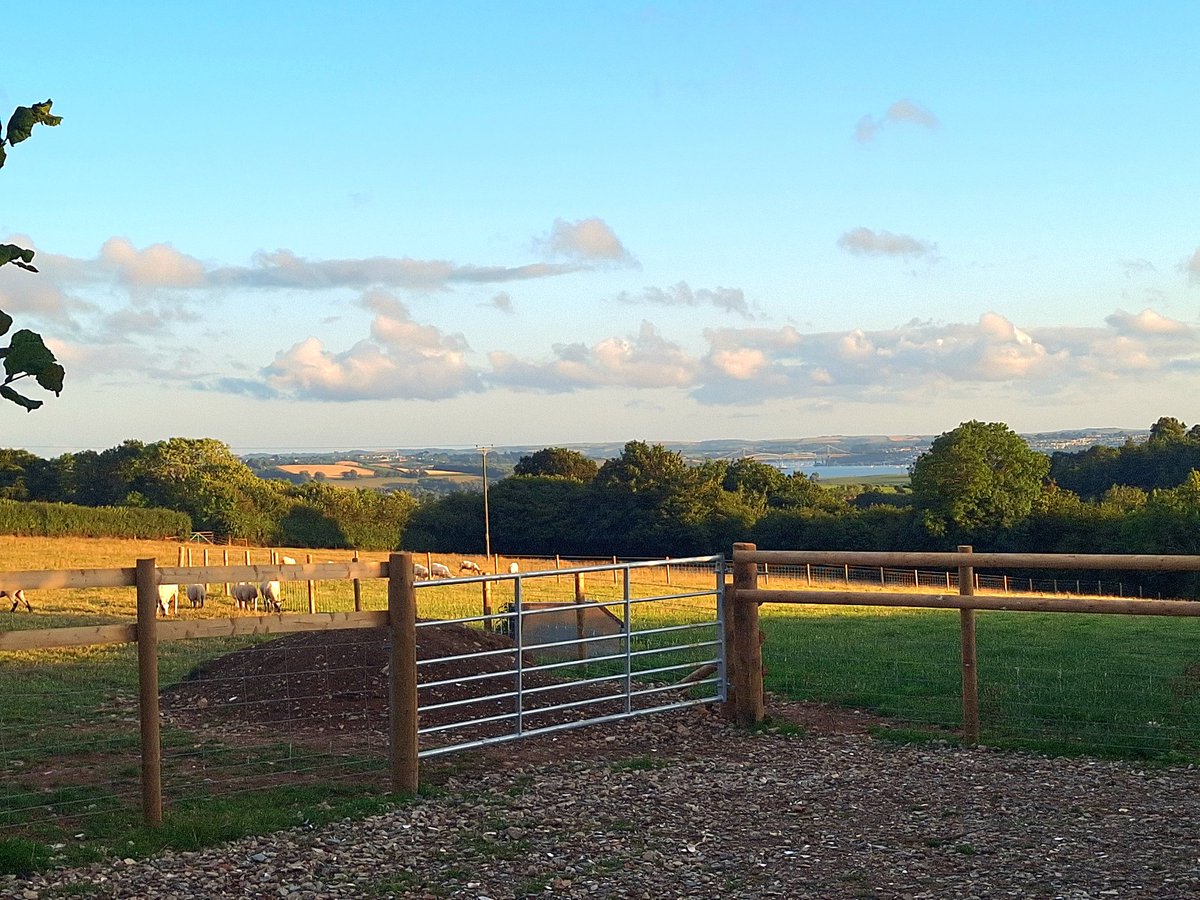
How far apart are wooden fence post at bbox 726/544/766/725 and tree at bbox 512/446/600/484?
246 feet

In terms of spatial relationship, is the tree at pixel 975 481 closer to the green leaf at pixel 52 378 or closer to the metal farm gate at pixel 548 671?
the metal farm gate at pixel 548 671

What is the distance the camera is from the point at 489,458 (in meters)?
89.2

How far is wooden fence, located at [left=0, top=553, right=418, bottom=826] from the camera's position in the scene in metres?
6.05

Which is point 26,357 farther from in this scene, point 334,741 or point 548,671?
point 548,671

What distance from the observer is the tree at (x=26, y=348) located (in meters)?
4.03

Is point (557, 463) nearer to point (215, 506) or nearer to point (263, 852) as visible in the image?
point (215, 506)

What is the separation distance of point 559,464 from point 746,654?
7681cm

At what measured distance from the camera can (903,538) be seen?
201 feet

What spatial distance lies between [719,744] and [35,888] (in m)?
4.89

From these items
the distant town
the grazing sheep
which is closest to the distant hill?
the distant town

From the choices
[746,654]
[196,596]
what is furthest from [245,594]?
[746,654]

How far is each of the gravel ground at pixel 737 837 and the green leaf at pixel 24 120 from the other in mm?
3122

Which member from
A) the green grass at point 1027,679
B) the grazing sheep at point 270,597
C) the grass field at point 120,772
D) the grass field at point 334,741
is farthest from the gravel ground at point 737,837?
the grazing sheep at point 270,597

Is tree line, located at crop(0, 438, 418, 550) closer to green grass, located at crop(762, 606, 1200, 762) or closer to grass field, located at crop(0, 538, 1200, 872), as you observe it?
grass field, located at crop(0, 538, 1200, 872)
